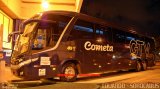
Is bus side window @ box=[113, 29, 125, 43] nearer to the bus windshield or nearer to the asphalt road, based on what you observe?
the asphalt road

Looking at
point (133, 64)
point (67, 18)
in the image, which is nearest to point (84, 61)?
point (67, 18)

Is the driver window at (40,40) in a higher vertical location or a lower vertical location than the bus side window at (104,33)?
lower

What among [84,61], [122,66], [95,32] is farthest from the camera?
[122,66]

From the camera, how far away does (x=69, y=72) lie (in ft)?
46.3

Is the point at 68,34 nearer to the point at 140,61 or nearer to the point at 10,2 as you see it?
the point at 140,61

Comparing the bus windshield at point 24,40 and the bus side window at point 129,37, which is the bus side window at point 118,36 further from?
the bus windshield at point 24,40

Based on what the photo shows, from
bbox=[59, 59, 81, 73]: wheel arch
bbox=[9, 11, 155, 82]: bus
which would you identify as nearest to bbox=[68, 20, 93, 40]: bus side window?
bbox=[9, 11, 155, 82]: bus

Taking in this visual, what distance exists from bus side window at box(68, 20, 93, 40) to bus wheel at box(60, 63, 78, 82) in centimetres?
131

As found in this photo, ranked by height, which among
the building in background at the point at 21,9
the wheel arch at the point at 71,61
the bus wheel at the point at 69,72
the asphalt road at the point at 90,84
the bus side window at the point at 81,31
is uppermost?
the building in background at the point at 21,9

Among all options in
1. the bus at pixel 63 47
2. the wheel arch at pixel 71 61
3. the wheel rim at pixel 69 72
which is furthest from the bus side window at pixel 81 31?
the wheel rim at pixel 69 72

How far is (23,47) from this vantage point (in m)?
13.1

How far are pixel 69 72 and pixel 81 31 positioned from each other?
217 centimetres

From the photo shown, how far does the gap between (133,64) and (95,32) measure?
590 cm

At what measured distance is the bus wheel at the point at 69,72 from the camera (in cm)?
1385
